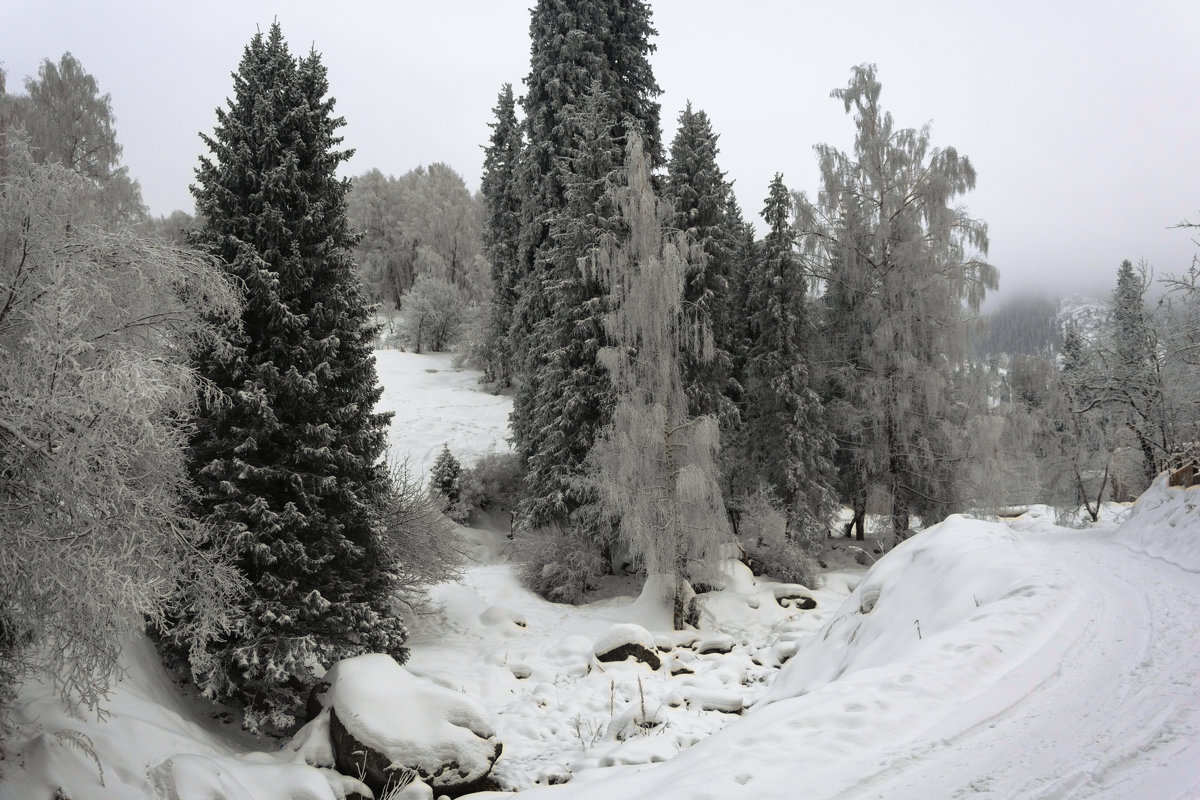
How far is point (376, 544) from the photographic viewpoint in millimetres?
9883

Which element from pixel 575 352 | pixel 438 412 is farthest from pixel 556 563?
pixel 438 412

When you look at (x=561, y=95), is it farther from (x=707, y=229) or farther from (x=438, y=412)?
(x=438, y=412)

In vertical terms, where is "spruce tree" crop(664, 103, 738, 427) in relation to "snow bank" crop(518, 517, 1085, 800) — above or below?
above

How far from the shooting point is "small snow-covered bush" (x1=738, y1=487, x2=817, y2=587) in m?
16.7

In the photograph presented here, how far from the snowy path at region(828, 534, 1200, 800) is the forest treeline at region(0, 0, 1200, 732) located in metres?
5.28

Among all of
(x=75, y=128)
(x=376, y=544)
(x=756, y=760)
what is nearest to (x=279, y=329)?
(x=376, y=544)

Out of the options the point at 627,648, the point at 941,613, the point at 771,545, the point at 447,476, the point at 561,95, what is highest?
the point at 561,95

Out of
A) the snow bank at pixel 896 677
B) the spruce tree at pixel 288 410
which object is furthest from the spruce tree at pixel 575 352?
the snow bank at pixel 896 677

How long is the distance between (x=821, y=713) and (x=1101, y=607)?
12.3 feet

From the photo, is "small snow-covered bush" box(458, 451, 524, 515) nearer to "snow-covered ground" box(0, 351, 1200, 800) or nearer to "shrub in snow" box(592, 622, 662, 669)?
"snow-covered ground" box(0, 351, 1200, 800)

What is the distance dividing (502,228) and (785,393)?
14930 millimetres

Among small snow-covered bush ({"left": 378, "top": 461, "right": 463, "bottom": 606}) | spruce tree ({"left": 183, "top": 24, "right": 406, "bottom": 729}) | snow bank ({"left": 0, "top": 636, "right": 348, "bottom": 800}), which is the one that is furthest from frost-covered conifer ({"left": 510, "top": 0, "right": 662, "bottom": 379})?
snow bank ({"left": 0, "top": 636, "right": 348, "bottom": 800})

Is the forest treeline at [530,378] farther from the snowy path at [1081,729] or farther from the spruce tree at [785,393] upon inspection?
the snowy path at [1081,729]

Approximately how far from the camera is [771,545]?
17.1 metres
